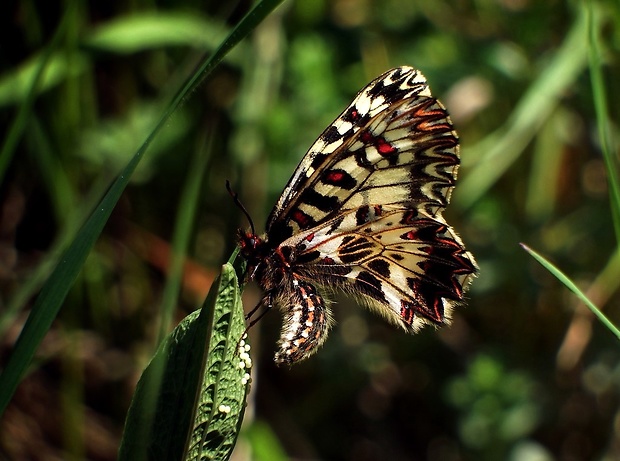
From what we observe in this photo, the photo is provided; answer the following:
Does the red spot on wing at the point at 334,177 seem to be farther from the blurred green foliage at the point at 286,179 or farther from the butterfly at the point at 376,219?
the blurred green foliage at the point at 286,179

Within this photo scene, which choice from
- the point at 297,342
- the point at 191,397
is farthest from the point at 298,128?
the point at 191,397

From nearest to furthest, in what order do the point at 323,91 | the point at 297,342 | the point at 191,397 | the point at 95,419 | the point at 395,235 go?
the point at 191,397, the point at 297,342, the point at 395,235, the point at 323,91, the point at 95,419

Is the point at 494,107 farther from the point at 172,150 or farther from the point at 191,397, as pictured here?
the point at 191,397

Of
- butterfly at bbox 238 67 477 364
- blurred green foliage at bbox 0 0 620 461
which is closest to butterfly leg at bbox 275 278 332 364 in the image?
butterfly at bbox 238 67 477 364

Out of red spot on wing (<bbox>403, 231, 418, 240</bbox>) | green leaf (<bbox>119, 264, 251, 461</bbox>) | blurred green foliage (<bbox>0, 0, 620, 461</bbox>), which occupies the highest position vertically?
blurred green foliage (<bbox>0, 0, 620, 461</bbox>)

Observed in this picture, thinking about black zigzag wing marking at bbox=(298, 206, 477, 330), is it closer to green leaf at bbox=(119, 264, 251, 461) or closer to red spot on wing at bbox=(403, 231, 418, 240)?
red spot on wing at bbox=(403, 231, 418, 240)
